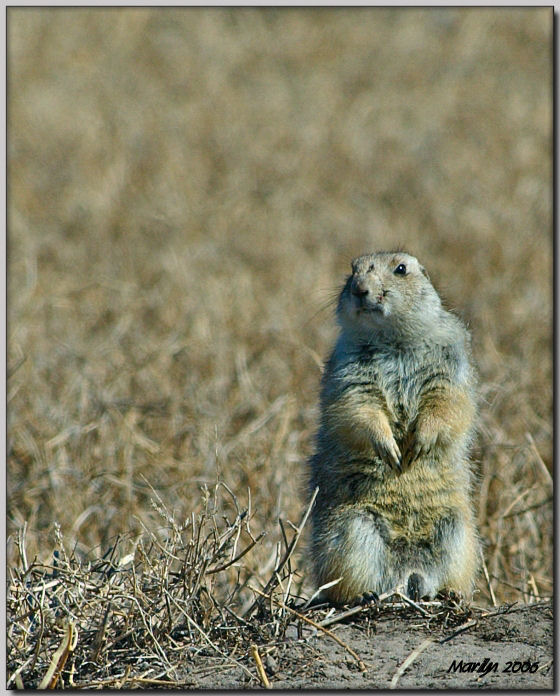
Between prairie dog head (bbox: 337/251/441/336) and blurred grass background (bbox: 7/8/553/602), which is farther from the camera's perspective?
blurred grass background (bbox: 7/8/553/602)

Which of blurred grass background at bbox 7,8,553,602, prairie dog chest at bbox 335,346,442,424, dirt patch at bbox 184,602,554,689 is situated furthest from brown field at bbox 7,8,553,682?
prairie dog chest at bbox 335,346,442,424

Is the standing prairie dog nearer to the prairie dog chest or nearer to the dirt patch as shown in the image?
the prairie dog chest

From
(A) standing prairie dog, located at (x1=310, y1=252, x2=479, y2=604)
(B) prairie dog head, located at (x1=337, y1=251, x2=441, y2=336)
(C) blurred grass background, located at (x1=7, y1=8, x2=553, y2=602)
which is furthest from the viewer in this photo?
(C) blurred grass background, located at (x1=7, y1=8, x2=553, y2=602)

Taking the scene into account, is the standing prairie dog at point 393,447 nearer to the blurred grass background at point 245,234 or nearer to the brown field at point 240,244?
the brown field at point 240,244

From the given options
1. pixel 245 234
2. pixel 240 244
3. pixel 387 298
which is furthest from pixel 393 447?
pixel 245 234

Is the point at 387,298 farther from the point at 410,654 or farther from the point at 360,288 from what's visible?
the point at 410,654

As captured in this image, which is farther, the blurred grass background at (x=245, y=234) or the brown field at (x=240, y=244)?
the blurred grass background at (x=245, y=234)

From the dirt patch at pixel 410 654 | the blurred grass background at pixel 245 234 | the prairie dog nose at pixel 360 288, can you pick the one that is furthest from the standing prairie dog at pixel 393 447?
the blurred grass background at pixel 245 234
